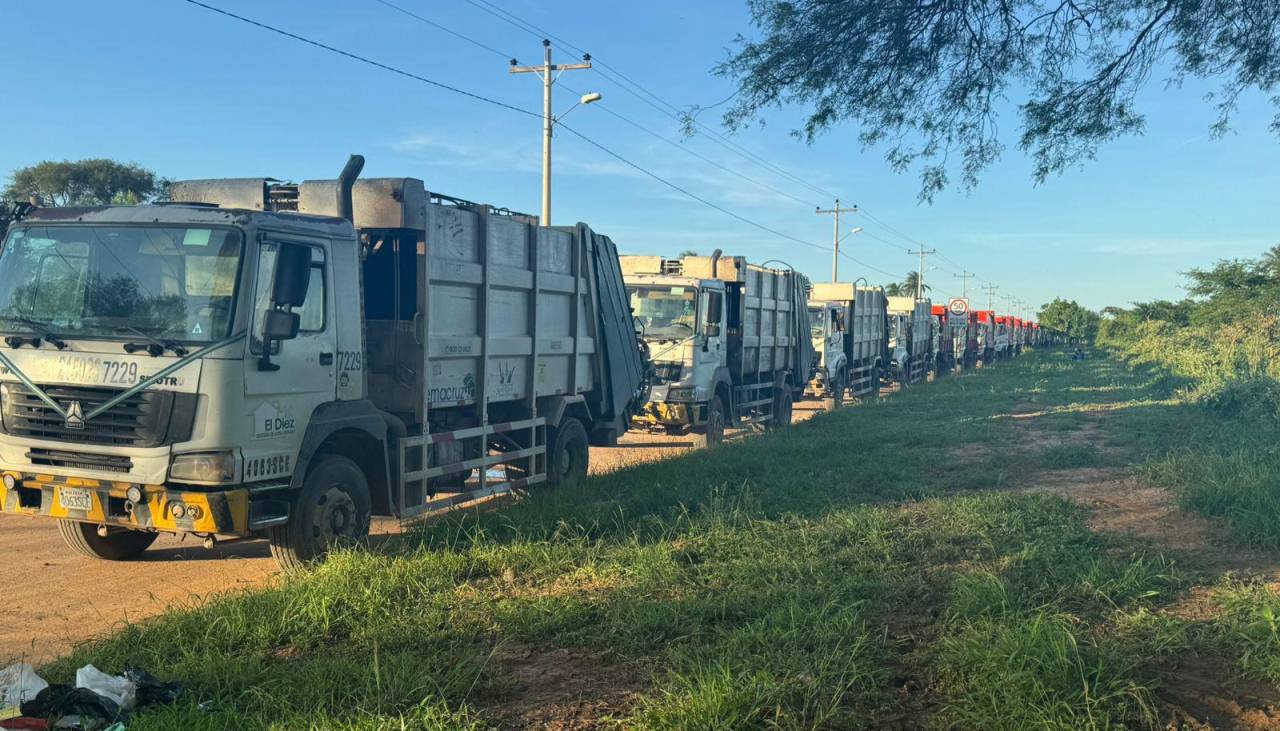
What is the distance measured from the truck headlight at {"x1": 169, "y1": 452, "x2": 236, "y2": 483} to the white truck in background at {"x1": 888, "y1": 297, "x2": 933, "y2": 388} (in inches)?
918

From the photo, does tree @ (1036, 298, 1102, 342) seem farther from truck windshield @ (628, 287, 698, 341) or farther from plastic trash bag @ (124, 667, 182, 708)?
plastic trash bag @ (124, 667, 182, 708)

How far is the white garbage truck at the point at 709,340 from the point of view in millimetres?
12922

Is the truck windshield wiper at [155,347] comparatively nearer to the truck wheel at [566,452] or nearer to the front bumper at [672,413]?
the truck wheel at [566,452]

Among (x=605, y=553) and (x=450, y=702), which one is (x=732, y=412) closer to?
(x=605, y=553)

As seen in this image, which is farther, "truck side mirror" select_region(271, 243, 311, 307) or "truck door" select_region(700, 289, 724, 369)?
"truck door" select_region(700, 289, 724, 369)

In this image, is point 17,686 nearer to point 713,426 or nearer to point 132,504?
point 132,504

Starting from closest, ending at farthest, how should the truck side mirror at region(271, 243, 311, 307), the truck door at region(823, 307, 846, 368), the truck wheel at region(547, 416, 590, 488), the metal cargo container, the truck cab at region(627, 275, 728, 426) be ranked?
1. the truck side mirror at region(271, 243, 311, 307)
2. the truck wheel at region(547, 416, 590, 488)
3. the truck cab at region(627, 275, 728, 426)
4. the truck door at region(823, 307, 846, 368)
5. the metal cargo container

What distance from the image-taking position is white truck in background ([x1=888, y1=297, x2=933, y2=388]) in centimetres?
2761

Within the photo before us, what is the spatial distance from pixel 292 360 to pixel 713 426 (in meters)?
8.47

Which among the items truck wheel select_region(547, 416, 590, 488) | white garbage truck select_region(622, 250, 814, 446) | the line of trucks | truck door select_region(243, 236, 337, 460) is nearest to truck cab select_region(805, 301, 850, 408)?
white garbage truck select_region(622, 250, 814, 446)

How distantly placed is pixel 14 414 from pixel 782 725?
519cm

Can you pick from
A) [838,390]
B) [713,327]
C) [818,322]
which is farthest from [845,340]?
[713,327]

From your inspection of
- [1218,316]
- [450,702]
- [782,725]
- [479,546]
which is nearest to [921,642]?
[782,725]

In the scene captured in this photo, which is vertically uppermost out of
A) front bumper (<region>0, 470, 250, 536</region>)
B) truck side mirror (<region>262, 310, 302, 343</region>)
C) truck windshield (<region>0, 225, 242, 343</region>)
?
truck windshield (<region>0, 225, 242, 343</region>)
